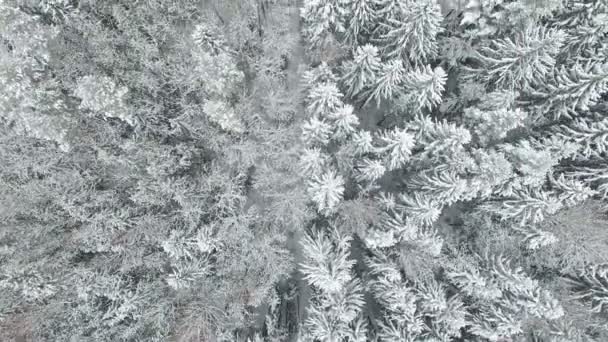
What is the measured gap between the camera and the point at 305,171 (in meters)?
17.5

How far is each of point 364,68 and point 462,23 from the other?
612 cm

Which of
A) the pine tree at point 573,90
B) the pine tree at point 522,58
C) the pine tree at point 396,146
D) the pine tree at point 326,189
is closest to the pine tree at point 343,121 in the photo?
the pine tree at point 396,146

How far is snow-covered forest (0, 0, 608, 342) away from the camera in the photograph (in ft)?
55.0

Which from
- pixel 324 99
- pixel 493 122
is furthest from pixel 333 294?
pixel 493 122

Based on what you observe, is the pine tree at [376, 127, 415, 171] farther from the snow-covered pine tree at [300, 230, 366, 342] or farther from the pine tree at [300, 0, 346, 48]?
the pine tree at [300, 0, 346, 48]

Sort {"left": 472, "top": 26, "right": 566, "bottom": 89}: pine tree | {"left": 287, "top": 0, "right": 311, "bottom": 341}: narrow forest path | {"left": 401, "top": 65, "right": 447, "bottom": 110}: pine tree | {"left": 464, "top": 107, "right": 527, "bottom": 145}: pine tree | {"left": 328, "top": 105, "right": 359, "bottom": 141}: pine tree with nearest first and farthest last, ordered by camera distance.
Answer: {"left": 464, "top": 107, "right": 527, "bottom": 145}: pine tree
{"left": 472, "top": 26, "right": 566, "bottom": 89}: pine tree
{"left": 401, "top": 65, "right": 447, "bottom": 110}: pine tree
{"left": 328, "top": 105, "right": 359, "bottom": 141}: pine tree
{"left": 287, "top": 0, "right": 311, "bottom": 341}: narrow forest path

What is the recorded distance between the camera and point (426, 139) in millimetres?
17391

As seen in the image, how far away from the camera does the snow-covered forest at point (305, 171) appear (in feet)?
55.0

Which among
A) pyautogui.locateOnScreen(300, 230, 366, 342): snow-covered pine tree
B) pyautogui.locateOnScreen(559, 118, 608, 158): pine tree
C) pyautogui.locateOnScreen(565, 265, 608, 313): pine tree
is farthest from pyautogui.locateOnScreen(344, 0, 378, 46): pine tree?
pyautogui.locateOnScreen(565, 265, 608, 313): pine tree

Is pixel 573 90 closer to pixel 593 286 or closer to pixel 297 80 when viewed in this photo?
pixel 593 286

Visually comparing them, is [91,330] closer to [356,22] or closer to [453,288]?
[453,288]

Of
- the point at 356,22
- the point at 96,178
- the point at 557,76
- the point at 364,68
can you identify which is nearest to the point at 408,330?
the point at 364,68

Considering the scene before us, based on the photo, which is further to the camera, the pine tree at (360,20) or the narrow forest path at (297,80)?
the narrow forest path at (297,80)

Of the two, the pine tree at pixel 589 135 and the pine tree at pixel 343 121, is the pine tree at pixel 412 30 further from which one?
the pine tree at pixel 589 135
